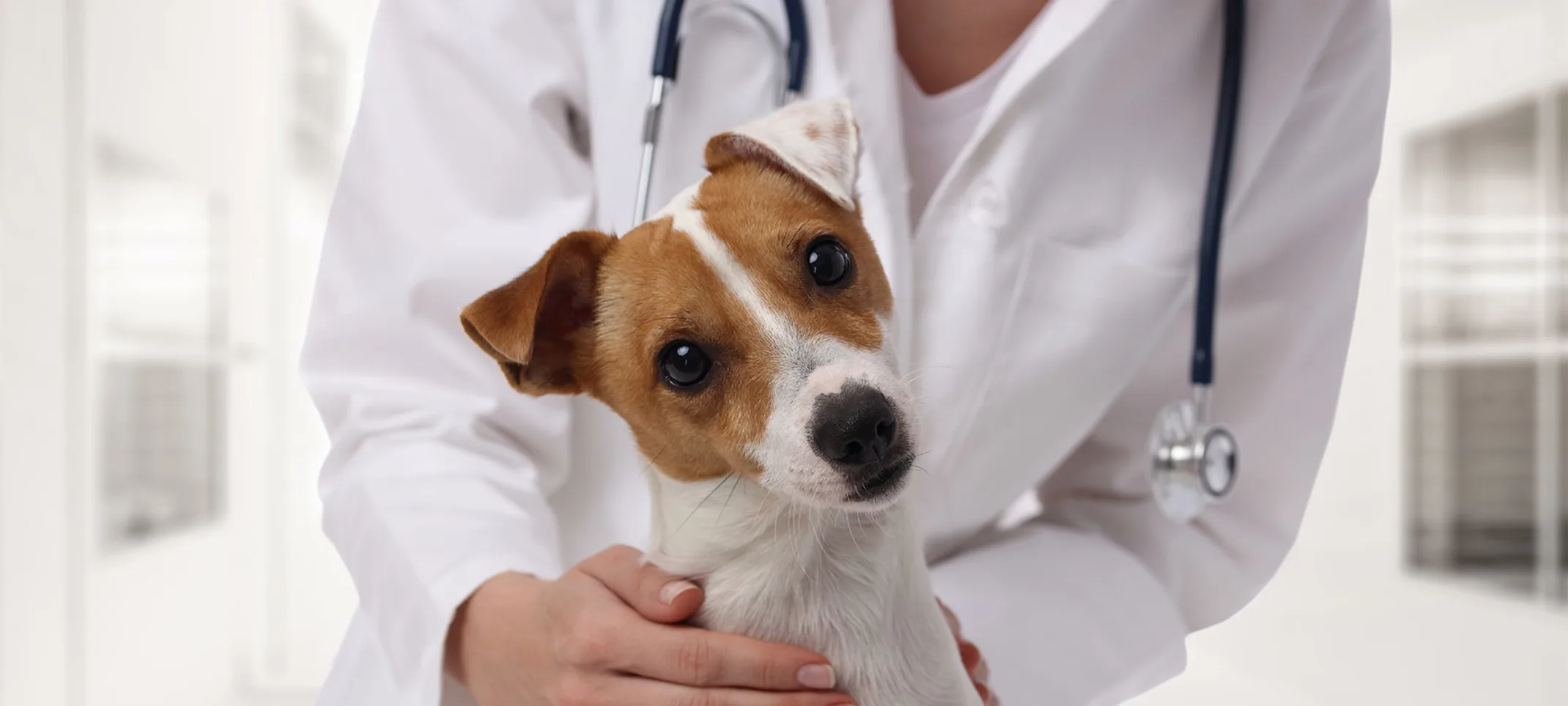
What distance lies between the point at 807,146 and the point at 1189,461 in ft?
1.58

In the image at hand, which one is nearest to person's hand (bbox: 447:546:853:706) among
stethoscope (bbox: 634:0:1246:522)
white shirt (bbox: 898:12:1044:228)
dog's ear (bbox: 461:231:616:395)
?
dog's ear (bbox: 461:231:616:395)

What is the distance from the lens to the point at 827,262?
606 mm

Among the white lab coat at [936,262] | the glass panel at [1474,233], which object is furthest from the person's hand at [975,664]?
the glass panel at [1474,233]

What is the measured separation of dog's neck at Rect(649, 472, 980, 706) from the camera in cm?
62

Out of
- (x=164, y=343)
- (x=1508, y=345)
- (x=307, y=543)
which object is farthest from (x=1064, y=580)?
(x=307, y=543)

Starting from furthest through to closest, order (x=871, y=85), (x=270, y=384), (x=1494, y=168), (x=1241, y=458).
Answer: (x=270, y=384) → (x=1494, y=168) → (x=1241, y=458) → (x=871, y=85)

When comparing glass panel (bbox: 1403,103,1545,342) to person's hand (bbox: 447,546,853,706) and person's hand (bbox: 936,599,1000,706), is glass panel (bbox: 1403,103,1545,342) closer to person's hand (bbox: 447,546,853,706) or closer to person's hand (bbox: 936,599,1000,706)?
person's hand (bbox: 936,599,1000,706)

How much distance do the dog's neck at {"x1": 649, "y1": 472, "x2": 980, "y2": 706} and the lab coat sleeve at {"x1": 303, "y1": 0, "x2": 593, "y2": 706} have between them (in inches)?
8.1

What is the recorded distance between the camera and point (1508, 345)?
310cm

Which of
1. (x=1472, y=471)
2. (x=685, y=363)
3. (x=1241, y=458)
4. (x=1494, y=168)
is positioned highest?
(x=1494, y=168)

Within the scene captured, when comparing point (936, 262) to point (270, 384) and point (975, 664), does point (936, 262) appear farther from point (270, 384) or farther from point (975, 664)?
point (270, 384)

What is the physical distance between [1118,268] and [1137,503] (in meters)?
0.29

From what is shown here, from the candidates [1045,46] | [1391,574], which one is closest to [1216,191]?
[1045,46]

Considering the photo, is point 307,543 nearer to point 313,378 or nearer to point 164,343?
point 164,343
